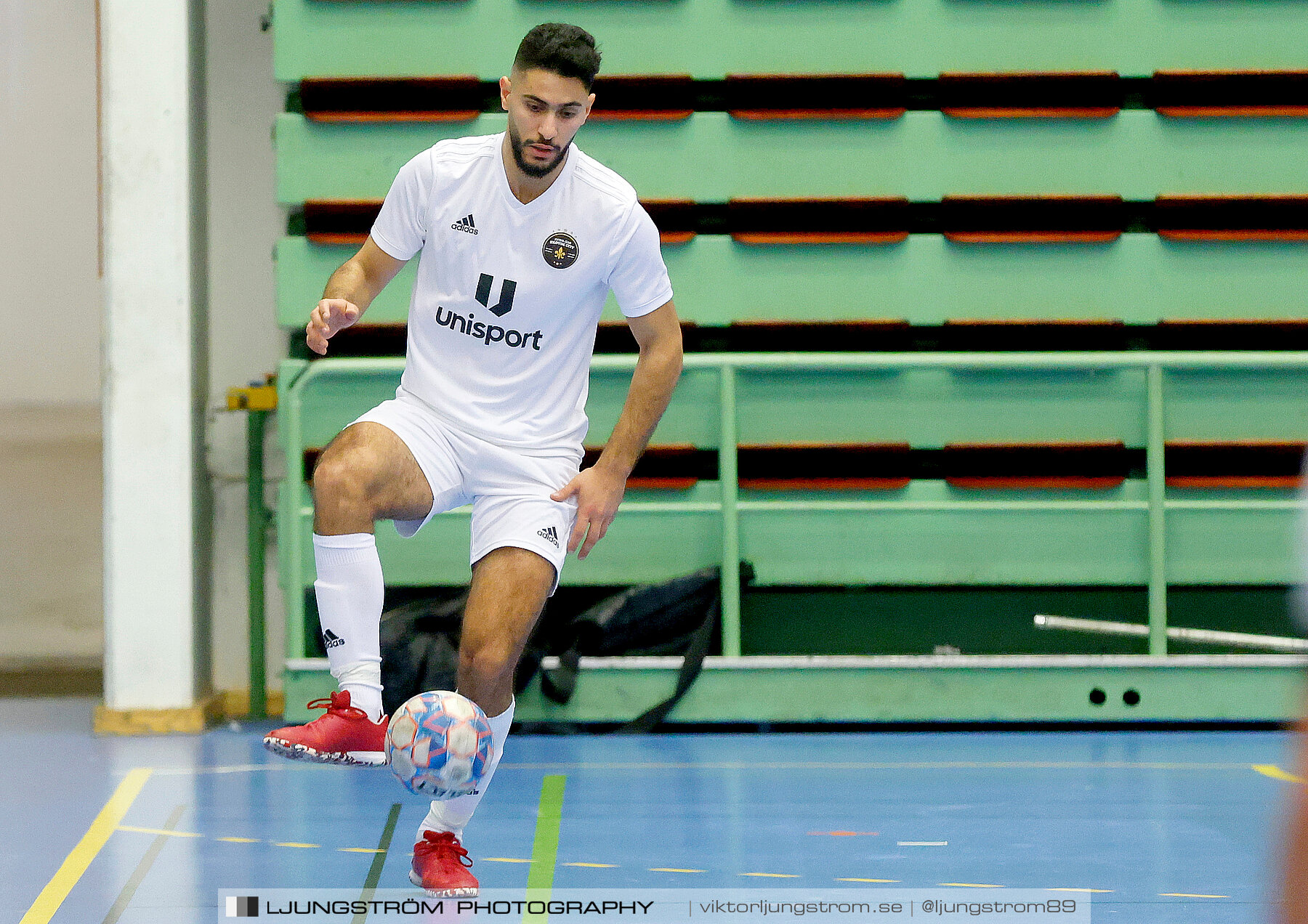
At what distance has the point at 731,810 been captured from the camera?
479 cm

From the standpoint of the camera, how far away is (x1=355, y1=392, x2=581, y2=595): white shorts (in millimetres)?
3664

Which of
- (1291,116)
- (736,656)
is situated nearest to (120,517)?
(736,656)

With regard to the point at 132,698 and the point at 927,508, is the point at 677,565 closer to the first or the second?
the point at 927,508

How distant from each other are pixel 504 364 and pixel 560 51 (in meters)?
0.81

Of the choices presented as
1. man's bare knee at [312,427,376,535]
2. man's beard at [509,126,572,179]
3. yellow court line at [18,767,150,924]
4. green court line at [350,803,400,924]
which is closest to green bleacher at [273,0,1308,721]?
yellow court line at [18,767,150,924]

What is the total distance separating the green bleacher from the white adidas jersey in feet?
8.39

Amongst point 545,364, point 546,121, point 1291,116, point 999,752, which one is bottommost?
point 999,752

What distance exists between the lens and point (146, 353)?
6.38 m

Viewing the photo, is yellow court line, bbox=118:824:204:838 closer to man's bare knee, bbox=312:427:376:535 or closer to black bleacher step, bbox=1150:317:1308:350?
man's bare knee, bbox=312:427:376:535

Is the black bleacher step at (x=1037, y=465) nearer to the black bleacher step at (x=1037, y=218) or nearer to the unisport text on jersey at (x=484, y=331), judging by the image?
the black bleacher step at (x=1037, y=218)

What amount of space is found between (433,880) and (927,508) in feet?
10.7

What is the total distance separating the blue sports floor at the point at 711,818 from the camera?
392cm

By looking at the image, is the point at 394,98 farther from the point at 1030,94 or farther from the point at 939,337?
the point at 1030,94

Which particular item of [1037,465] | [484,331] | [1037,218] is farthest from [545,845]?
[1037,218]
